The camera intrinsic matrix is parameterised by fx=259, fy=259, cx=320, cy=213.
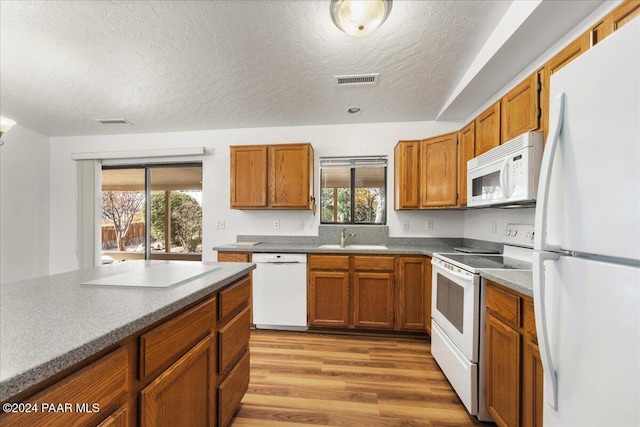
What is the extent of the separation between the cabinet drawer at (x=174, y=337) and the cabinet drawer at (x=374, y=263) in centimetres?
171

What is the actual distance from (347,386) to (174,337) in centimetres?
143

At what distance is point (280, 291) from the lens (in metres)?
2.80

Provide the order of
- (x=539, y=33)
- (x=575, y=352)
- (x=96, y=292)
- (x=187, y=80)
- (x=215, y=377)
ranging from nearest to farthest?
(x=575, y=352) → (x=96, y=292) → (x=215, y=377) → (x=539, y=33) → (x=187, y=80)

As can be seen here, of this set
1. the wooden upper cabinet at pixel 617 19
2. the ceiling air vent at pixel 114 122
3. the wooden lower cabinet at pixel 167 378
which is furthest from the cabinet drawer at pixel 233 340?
the ceiling air vent at pixel 114 122

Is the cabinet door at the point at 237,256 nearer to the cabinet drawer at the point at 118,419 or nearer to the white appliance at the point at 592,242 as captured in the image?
the cabinet drawer at the point at 118,419

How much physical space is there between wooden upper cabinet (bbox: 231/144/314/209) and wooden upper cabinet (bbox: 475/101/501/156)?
1.69 metres

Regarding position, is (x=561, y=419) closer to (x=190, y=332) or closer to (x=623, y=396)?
(x=623, y=396)

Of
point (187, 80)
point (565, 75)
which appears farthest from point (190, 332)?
point (187, 80)

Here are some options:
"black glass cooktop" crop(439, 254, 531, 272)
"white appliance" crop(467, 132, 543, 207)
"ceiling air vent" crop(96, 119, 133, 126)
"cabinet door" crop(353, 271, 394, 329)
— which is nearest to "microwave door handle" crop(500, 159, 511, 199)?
"white appliance" crop(467, 132, 543, 207)

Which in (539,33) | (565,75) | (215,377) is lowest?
(215,377)

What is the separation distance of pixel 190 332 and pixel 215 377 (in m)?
0.39

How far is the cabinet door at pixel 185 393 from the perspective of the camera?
84 centimetres

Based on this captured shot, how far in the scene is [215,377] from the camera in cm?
127

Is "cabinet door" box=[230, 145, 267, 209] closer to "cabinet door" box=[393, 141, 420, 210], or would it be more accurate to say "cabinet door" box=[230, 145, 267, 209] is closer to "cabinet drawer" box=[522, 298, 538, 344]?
"cabinet door" box=[393, 141, 420, 210]
